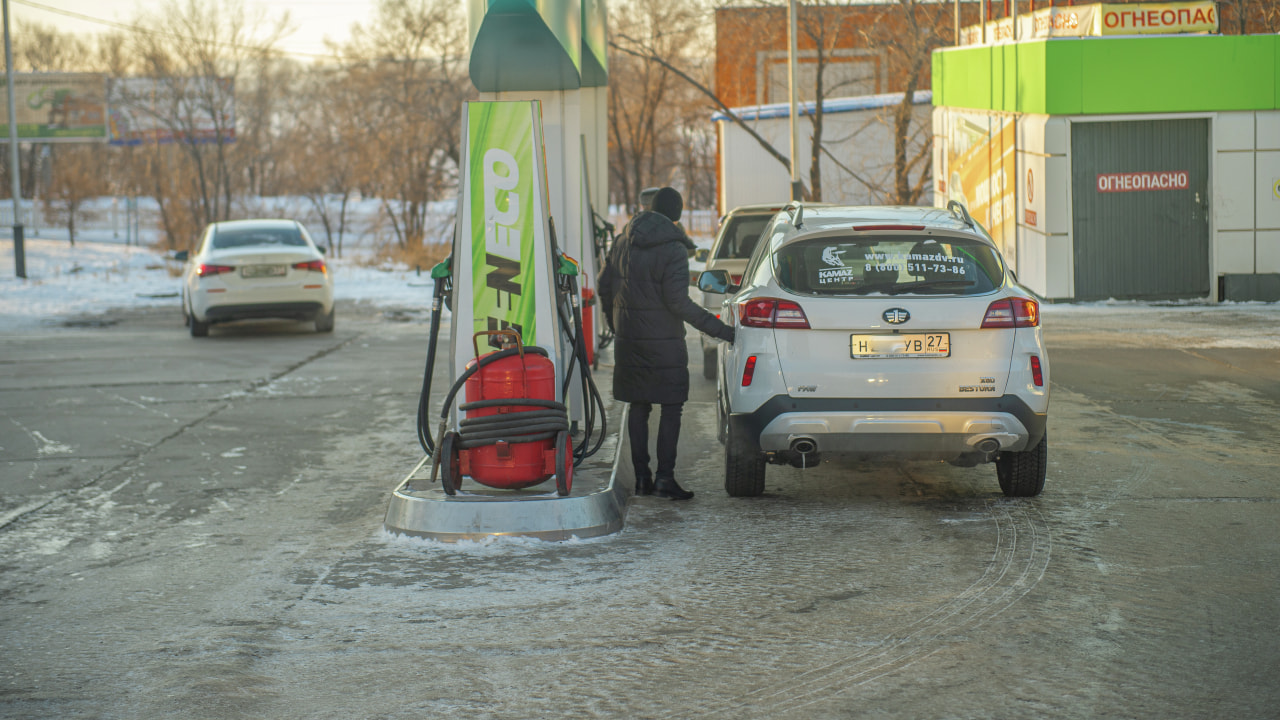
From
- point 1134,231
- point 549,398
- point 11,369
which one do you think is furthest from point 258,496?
point 1134,231

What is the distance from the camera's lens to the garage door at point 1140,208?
21.7m

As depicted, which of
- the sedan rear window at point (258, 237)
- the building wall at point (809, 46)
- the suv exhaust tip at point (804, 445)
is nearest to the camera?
the suv exhaust tip at point (804, 445)

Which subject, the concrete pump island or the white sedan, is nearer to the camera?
the concrete pump island

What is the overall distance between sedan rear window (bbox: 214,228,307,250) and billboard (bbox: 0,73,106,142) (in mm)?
31665

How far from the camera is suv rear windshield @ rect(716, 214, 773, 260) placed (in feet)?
45.3

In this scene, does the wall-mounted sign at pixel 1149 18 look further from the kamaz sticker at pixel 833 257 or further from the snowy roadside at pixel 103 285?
the kamaz sticker at pixel 833 257

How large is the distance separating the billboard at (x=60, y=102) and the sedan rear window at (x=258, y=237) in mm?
31665

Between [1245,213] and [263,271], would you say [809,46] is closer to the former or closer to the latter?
[1245,213]

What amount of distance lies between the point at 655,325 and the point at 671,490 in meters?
0.97

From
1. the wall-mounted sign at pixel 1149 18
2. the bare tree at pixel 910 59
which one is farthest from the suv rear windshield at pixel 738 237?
the bare tree at pixel 910 59

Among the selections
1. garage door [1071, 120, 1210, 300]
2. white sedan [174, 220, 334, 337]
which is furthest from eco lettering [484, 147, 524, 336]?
garage door [1071, 120, 1210, 300]

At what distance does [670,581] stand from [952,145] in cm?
2532

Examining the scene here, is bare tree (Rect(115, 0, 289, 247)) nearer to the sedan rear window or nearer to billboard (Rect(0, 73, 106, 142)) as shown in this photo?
billboard (Rect(0, 73, 106, 142))

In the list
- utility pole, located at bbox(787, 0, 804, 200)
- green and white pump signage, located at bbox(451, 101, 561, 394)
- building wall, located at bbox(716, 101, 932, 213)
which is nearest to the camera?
green and white pump signage, located at bbox(451, 101, 561, 394)
